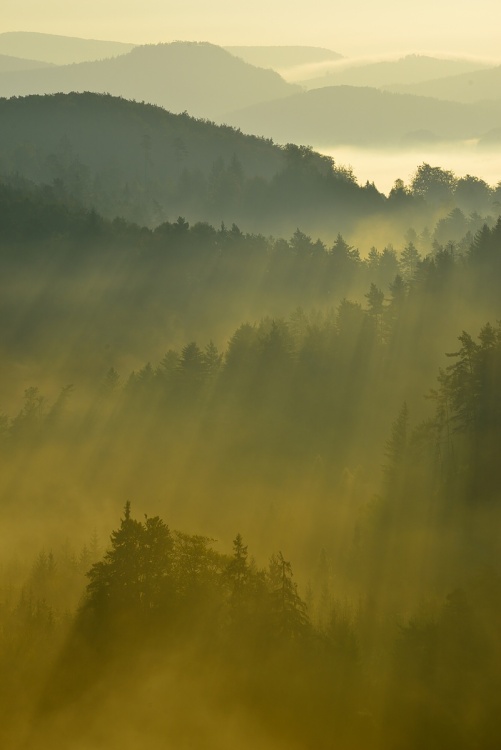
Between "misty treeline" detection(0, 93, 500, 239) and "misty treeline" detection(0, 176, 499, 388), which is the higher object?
"misty treeline" detection(0, 93, 500, 239)

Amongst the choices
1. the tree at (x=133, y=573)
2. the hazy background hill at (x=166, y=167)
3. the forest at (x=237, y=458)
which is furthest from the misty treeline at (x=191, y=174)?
the tree at (x=133, y=573)

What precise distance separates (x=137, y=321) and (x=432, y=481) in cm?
6059

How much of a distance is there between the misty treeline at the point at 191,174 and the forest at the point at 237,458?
1.96ft

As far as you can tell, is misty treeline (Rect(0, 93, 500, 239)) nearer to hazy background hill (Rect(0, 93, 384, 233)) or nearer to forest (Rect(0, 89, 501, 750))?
hazy background hill (Rect(0, 93, 384, 233))

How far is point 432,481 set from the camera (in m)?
65.1

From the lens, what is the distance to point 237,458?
269 ft

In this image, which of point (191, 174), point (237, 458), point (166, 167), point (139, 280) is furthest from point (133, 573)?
point (166, 167)

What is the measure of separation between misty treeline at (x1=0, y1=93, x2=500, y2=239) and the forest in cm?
60

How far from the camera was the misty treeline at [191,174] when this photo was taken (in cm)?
16150

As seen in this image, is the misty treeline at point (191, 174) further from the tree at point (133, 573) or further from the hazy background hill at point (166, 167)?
the tree at point (133, 573)

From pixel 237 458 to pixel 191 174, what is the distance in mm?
100560

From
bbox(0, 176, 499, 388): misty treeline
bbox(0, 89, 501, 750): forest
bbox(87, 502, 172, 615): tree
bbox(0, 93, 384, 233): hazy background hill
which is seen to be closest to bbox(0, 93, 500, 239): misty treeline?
bbox(0, 93, 384, 233): hazy background hill

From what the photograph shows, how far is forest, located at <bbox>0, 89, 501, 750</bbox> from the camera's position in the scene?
135 feet

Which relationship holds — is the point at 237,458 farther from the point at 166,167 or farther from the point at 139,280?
the point at 166,167
